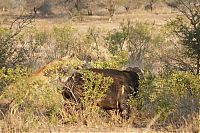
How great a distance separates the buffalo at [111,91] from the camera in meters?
9.84

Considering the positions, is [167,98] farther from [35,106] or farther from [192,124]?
[35,106]

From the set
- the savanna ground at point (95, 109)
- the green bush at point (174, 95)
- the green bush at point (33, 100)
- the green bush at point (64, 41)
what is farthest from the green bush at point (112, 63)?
the green bush at point (64, 41)

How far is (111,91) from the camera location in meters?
9.95

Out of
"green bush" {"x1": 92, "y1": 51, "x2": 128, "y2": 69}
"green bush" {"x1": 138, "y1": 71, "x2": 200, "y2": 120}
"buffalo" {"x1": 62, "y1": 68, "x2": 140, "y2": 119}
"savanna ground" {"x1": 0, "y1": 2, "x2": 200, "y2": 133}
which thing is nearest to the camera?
"savanna ground" {"x1": 0, "y1": 2, "x2": 200, "y2": 133}

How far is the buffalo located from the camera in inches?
388

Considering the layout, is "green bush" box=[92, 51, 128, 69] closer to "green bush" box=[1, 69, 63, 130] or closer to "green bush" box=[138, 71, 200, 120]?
"green bush" box=[138, 71, 200, 120]

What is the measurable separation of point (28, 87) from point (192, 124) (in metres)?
3.03

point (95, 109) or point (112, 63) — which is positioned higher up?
point (112, 63)

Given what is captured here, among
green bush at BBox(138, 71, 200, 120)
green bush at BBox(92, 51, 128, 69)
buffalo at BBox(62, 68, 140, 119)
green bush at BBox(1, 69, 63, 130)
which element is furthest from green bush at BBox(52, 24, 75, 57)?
green bush at BBox(1, 69, 63, 130)

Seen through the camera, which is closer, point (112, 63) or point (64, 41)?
point (112, 63)

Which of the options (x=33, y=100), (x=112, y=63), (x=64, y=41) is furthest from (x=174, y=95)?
(x=64, y=41)

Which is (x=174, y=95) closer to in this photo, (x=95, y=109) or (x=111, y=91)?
(x=111, y=91)

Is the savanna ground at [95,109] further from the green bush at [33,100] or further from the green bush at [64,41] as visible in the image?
the green bush at [64,41]

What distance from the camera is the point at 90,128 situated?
9195mm
